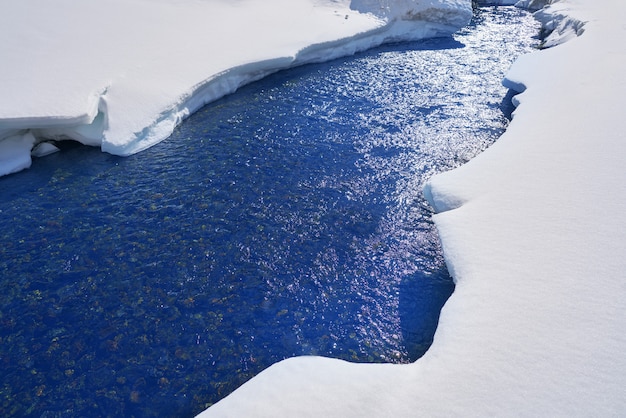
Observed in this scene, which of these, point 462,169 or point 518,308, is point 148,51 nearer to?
point 462,169

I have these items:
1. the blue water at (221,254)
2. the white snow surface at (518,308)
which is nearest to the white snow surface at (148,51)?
the blue water at (221,254)

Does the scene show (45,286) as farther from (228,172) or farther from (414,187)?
(414,187)

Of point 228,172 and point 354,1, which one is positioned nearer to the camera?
point 228,172

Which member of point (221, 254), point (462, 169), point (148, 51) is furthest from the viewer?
point (148, 51)

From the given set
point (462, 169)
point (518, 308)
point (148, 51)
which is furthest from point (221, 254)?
point (148, 51)

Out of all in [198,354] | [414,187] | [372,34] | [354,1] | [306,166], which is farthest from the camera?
[354,1]

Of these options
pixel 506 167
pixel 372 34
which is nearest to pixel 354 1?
pixel 372 34

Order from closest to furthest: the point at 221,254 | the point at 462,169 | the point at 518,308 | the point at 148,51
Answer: the point at 518,308
the point at 221,254
the point at 462,169
the point at 148,51
